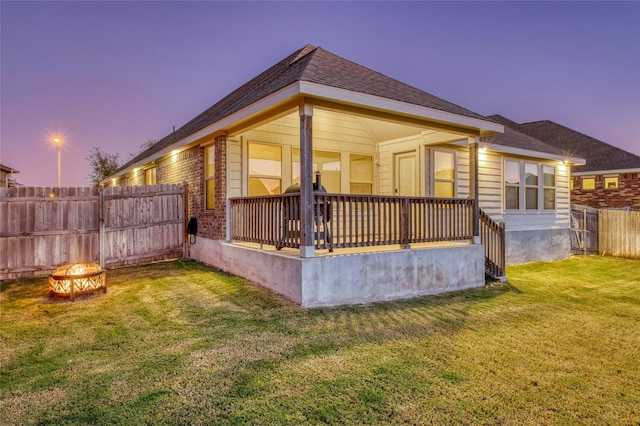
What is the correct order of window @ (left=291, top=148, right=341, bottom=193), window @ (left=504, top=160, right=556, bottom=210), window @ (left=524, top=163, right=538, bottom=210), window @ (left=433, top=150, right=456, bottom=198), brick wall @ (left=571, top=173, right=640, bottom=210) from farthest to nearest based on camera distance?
brick wall @ (left=571, top=173, right=640, bottom=210) < window @ (left=524, top=163, right=538, bottom=210) < window @ (left=504, top=160, right=556, bottom=210) < window @ (left=433, top=150, right=456, bottom=198) < window @ (left=291, top=148, right=341, bottom=193)

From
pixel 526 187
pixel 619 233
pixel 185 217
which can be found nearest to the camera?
pixel 185 217

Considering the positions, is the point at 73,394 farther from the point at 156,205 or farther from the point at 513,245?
the point at 513,245

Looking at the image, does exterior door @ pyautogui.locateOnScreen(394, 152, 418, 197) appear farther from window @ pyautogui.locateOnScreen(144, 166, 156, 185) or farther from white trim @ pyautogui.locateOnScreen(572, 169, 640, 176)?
white trim @ pyautogui.locateOnScreen(572, 169, 640, 176)

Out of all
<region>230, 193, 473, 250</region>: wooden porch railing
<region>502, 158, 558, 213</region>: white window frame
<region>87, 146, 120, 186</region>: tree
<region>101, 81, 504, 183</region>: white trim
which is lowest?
<region>230, 193, 473, 250</region>: wooden porch railing

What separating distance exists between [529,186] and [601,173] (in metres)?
10.0

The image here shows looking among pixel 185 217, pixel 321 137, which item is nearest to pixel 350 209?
pixel 321 137

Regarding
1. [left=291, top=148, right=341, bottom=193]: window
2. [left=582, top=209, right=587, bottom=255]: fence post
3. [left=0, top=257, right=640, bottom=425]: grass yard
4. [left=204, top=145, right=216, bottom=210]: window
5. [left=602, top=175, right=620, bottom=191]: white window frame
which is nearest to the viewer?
[left=0, top=257, right=640, bottom=425]: grass yard

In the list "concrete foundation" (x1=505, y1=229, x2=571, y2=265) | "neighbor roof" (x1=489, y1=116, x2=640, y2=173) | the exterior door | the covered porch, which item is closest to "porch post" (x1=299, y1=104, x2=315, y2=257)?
the covered porch

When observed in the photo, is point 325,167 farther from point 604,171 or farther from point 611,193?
point 611,193

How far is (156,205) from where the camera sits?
9.66 meters

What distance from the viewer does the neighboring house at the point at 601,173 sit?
58.0 feet

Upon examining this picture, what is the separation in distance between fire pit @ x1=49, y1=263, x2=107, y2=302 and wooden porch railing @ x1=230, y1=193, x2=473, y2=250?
2.70 meters

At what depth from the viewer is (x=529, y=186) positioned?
39.1 feet

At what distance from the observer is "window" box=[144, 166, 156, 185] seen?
13.7 metres
